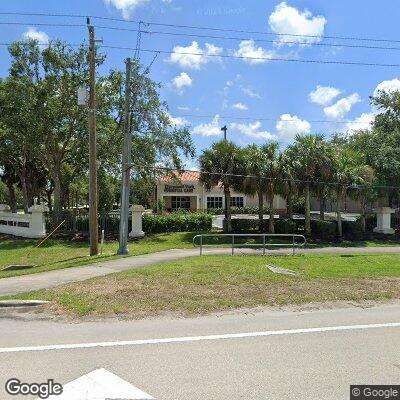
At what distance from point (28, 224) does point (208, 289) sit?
20.4 meters

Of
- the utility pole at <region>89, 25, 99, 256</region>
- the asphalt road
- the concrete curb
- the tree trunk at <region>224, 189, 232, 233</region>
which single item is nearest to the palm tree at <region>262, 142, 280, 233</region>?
the tree trunk at <region>224, 189, 232, 233</region>

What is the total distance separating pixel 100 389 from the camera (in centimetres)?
470

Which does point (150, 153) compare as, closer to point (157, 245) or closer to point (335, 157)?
point (157, 245)

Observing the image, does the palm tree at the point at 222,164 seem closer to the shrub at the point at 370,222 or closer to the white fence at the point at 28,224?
the white fence at the point at 28,224

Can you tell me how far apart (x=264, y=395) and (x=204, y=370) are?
2.97 ft

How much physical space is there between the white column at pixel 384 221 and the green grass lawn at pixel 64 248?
12403 mm

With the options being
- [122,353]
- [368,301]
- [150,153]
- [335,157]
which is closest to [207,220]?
[150,153]

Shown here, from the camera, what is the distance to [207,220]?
2966cm

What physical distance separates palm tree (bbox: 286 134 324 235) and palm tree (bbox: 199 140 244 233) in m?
3.13

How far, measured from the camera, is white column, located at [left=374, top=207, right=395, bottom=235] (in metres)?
29.6

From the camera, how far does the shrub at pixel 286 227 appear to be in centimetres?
2800

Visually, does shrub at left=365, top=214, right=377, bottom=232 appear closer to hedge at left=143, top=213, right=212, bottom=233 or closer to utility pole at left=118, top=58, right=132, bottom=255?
hedge at left=143, top=213, right=212, bottom=233

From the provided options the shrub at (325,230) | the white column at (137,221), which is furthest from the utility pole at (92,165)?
the shrub at (325,230)

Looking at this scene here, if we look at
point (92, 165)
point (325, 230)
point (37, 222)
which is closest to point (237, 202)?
point (325, 230)
